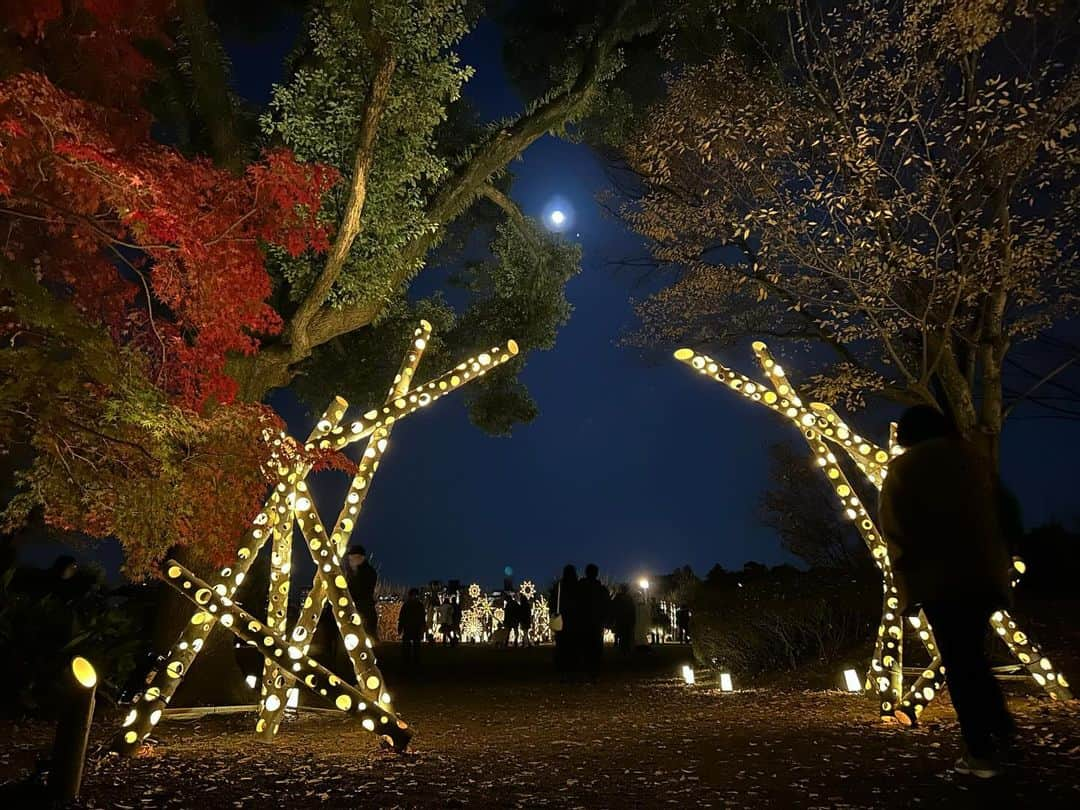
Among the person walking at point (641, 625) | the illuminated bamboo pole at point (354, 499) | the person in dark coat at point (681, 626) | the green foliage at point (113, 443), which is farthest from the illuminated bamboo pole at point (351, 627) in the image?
the person in dark coat at point (681, 626)

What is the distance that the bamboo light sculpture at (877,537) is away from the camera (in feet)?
22.8

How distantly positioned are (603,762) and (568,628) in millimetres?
8614

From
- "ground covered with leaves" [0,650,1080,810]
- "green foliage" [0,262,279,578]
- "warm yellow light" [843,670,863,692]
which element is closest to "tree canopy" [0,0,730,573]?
"green foliage" [0,262,279,578]

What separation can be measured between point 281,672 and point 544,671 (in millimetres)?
9961

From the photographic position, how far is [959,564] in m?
4.28

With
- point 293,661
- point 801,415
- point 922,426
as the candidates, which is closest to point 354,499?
point 293,661

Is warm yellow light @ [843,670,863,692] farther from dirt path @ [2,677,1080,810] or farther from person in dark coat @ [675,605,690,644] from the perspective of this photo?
person in dark coat @ [675,605,690,644]

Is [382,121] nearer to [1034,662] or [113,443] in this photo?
[113,443]

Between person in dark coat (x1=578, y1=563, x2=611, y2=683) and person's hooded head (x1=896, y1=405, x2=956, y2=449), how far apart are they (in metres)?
9.23

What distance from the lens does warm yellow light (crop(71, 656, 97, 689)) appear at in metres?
4.29

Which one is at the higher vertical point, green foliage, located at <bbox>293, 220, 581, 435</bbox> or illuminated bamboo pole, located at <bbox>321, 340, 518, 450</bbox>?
green foliage, located at <bbox>293, 220, 581, 435</bbox>

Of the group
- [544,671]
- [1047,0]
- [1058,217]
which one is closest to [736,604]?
[544,671]

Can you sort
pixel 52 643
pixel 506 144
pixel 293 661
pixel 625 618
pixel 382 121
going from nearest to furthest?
pixel 293 661 < pixel 52 643 < pixel 382 121 < pixel 506 144 < pixel 625 618

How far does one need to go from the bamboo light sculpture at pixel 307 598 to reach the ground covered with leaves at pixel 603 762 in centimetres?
34
